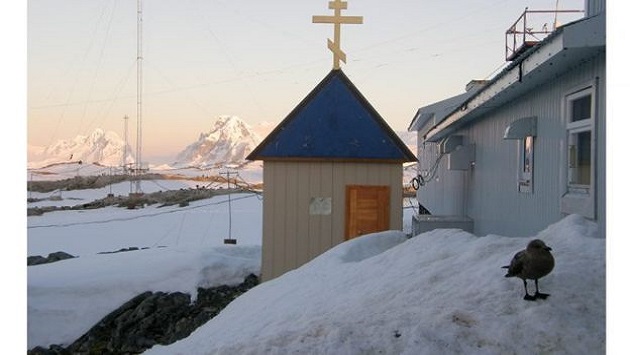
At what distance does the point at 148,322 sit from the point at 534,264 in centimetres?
790

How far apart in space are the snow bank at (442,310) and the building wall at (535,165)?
129 cm

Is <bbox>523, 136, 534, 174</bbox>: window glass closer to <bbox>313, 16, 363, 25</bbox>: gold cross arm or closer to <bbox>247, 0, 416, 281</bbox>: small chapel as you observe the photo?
<bbox>247, 0, 416, 281</bbox>: small chapel

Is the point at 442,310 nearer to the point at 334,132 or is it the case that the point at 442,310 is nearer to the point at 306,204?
the point at 306,204

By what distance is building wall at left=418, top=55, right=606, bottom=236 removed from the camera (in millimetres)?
5770

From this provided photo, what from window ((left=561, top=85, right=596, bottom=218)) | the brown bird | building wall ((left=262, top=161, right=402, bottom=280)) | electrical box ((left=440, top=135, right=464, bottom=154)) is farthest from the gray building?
the brown bird

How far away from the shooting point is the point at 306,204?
34.7 feet

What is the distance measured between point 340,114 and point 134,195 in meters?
16.7

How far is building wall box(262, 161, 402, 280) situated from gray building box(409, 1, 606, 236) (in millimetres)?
1341

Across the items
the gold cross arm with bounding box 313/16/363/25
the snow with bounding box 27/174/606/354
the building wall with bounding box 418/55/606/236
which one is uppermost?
the gold cross arm with bounding box 313/16/363/25

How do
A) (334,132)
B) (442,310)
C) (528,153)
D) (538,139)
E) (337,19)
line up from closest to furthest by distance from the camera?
(442,310) → (538,139) → (528,153) → (334,132) → (337,19)

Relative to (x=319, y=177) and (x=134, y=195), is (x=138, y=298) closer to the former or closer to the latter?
(x=319, y=177)

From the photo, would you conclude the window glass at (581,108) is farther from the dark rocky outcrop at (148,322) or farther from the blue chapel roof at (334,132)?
the dark rocky outcrop at (148,322)

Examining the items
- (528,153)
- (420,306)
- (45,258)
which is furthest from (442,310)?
(45,258)

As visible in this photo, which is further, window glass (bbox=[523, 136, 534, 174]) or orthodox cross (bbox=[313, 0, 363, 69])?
orthodox cross (bbox=[313, 0, 363, 69])
